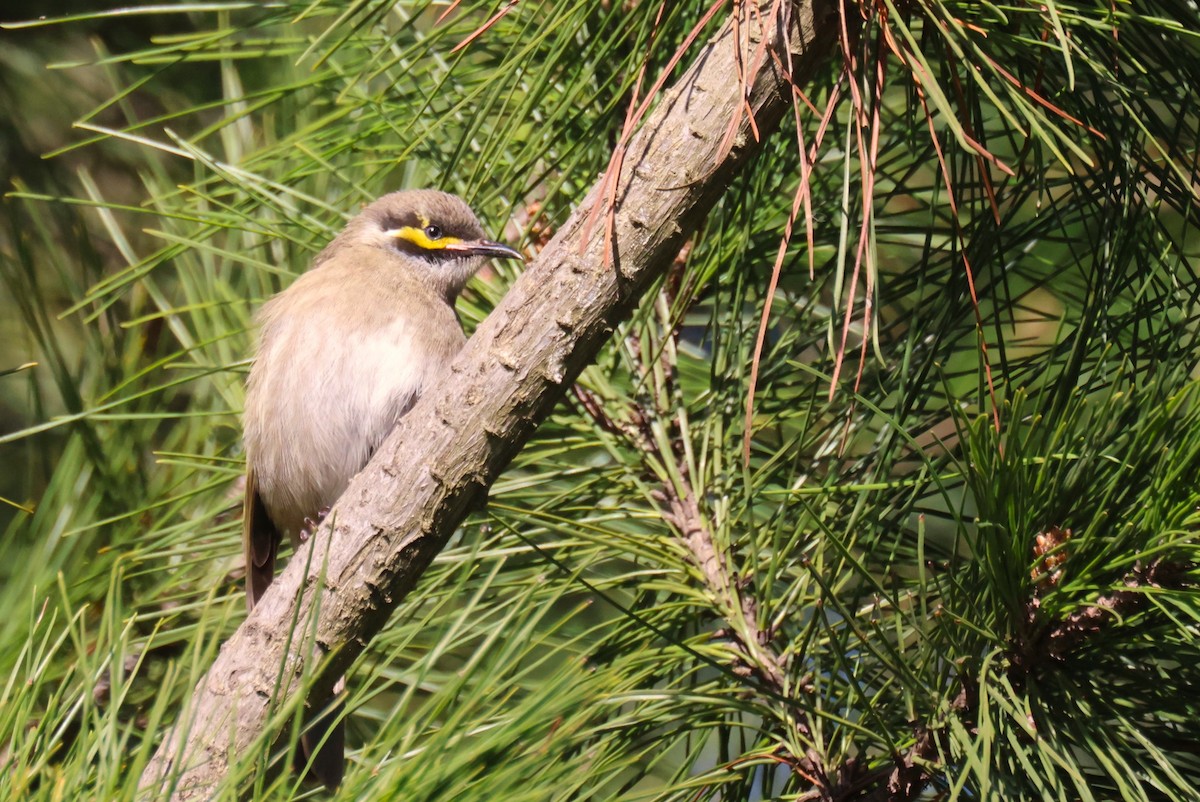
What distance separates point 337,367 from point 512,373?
1737 mm

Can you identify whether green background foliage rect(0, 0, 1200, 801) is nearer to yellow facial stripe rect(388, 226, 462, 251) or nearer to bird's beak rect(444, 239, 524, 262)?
bird's beak rect(444, 239, 524, 262)

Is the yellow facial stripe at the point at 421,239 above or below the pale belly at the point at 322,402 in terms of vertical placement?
above

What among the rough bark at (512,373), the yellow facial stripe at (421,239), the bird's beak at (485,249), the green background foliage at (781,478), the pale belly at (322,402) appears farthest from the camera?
the yellow facial stripe at (421,239)

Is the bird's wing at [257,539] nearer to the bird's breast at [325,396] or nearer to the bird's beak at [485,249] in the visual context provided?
the bird's breast at [325,396]

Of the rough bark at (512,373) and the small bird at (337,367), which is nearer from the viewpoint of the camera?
the rough bark at (512,373)

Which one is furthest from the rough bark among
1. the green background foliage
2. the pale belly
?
the pale belly

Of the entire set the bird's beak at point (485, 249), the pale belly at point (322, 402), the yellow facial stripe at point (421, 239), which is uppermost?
the yellow facial stripe at point (421, 239)

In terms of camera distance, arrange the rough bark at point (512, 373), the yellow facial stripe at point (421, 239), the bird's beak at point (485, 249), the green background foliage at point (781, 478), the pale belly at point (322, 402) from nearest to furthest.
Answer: the green background foliage at point (781, 478) < the rough bark at point (512, 373) < the bird's beak at point (485, 249) < the pale belly at point (322, 402) < the yellow facial stripe at point (421, 239)

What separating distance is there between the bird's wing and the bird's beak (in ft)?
2.94

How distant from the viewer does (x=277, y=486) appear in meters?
3.66

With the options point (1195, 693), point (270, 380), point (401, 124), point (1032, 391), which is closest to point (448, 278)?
point (270, 380)

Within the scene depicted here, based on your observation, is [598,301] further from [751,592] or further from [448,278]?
[448,278]

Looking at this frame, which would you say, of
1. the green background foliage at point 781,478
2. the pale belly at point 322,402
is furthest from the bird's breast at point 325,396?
the green background foliage at point 781,478

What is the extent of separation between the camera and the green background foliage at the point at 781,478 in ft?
6.04
